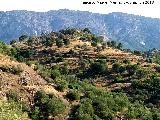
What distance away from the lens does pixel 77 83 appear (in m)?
86.4

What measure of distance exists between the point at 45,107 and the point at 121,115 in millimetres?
14234

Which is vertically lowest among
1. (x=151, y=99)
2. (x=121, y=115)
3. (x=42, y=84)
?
(x=151, y=99)

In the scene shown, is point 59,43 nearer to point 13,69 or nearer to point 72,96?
point 72,96

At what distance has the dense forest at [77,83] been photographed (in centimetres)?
6200

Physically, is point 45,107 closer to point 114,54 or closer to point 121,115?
point 121,115

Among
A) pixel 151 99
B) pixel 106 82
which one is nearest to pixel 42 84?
pixel 151 99

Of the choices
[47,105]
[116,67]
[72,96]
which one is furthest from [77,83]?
[116,67]

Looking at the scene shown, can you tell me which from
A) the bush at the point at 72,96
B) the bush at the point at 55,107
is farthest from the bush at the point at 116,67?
the bush at the point at 55,107

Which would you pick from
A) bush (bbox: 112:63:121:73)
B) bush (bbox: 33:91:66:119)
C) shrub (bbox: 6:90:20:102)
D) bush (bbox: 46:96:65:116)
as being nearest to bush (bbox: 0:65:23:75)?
bush (bbox: 33:91:66:119)

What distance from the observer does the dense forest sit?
203 ft

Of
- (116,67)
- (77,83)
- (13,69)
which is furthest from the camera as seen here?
(116,67)

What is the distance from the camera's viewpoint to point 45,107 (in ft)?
206

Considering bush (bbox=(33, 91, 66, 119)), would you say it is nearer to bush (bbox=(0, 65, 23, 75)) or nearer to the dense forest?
the dense forest

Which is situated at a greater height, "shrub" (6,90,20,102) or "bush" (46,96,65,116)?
"shrub" (6,90,20,102)
